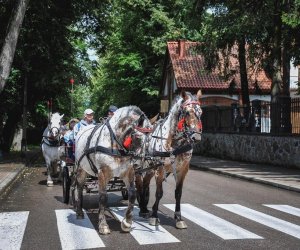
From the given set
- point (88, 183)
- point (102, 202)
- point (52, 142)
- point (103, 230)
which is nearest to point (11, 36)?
point (52, 142)

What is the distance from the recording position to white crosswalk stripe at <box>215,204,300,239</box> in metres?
8.14

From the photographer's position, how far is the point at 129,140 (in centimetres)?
782

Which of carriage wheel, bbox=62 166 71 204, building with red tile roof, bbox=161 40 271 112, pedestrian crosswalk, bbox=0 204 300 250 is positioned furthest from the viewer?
building with red tile roof, bbox=161 40 271 112

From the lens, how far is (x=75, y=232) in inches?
313

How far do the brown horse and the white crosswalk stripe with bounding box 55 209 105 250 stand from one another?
1139mm

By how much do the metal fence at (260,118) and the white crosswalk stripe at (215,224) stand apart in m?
10.9

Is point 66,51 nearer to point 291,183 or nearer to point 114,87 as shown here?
point 291,183

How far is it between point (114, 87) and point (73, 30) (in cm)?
2571

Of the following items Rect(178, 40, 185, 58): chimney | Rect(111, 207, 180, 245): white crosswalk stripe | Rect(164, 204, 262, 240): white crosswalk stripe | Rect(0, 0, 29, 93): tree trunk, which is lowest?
Rect(111, 207, 180, 245): white crosswalk stripe

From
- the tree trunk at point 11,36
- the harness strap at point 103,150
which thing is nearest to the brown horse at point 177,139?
the harness strap at point 103,150

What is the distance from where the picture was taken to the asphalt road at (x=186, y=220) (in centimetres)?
719

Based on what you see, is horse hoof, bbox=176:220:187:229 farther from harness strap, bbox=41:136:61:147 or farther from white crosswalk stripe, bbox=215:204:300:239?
harness strap, bbox=41:136:61:147

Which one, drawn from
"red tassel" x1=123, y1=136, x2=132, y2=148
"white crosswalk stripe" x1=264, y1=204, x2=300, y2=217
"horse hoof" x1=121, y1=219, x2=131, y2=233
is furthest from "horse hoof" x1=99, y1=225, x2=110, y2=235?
"white crosswalk stripe" x1=264, y1=204, x2=300, y2=217

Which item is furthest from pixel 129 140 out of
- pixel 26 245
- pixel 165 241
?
pixel 26 245
